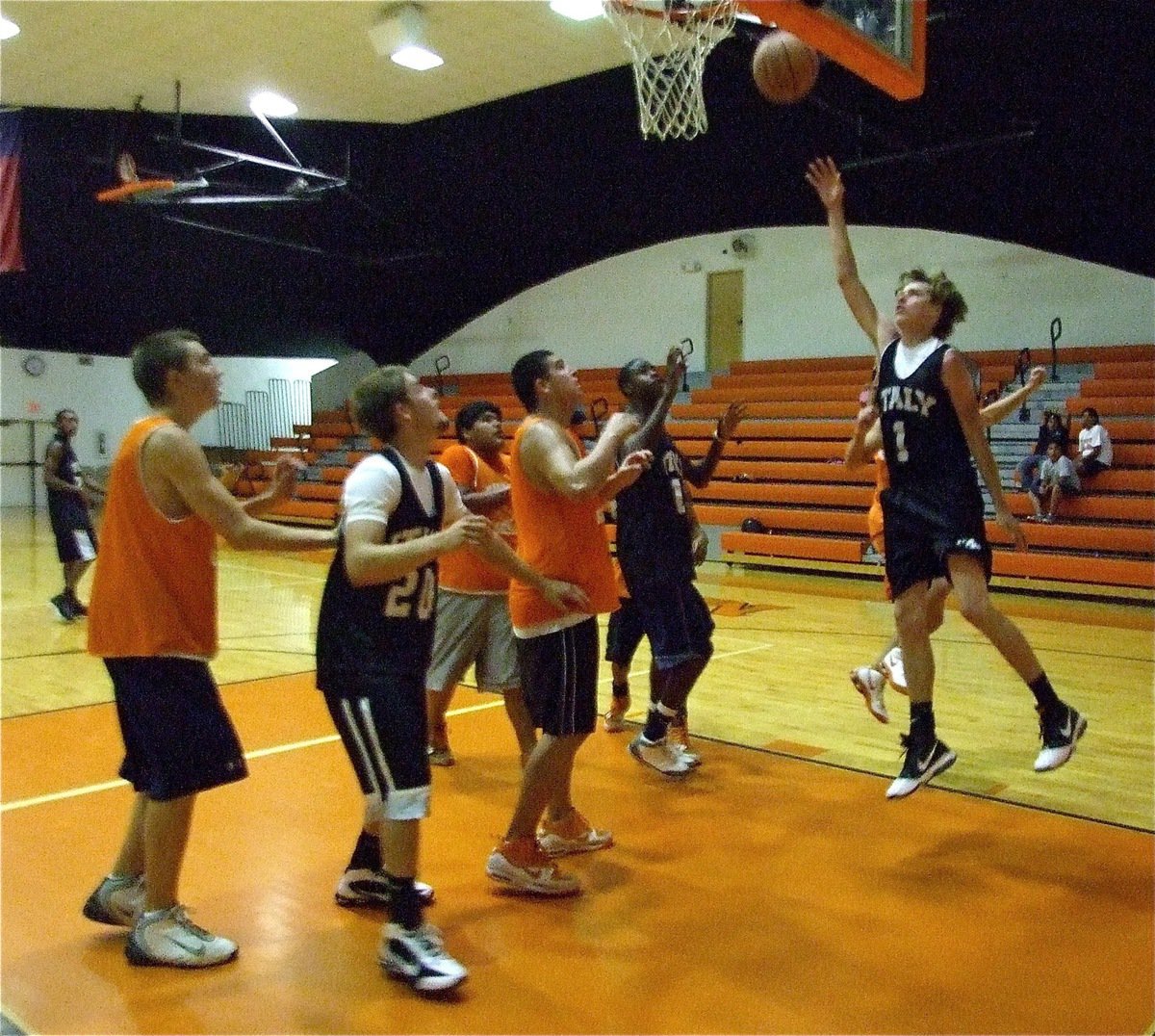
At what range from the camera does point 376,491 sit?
2.68 m

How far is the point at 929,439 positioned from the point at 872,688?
1.47 meters

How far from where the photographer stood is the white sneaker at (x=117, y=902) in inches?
117

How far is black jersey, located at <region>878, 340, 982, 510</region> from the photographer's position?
3646 millimetres

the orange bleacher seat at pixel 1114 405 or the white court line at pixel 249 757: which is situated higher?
the orange bleacher seat at pixel 1114 405

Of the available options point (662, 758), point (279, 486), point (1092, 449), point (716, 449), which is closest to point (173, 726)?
point (279, 486)

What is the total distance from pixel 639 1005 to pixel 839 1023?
0.47 m

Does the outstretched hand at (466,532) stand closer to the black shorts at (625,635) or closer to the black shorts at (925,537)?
the black shorts at (925,537)

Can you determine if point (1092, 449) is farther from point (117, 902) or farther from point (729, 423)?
point (117, 902)

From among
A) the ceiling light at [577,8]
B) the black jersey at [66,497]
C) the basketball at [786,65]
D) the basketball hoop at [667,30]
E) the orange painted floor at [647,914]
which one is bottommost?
the orange painted floor at [647,914]

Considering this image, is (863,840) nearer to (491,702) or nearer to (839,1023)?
(839,1023)

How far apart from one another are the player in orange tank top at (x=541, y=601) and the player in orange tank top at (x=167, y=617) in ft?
2.56

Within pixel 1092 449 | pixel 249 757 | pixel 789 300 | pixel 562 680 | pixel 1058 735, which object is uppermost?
pixel 789 300

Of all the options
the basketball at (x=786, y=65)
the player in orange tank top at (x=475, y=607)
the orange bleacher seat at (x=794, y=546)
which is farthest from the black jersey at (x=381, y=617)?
the orange bleacher seat at (x=794, y=546)

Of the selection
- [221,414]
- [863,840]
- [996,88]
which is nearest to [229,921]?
[863,840]
